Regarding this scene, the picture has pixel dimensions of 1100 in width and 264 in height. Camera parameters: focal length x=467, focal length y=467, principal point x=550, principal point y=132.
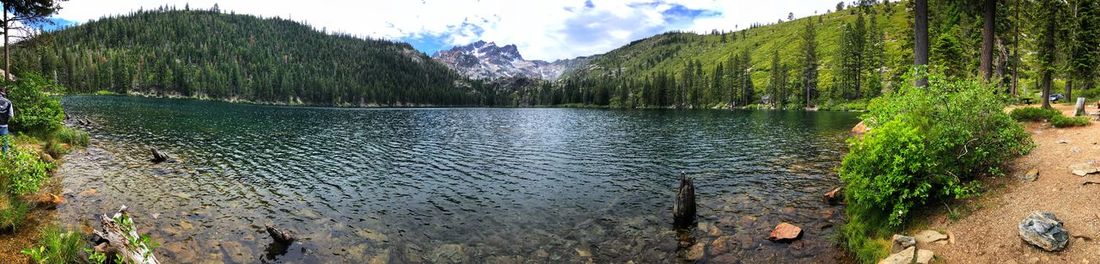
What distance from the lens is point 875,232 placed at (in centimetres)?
1530

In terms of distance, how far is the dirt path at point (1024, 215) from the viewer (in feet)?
36.7

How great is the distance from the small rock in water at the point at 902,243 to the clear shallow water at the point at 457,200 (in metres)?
2.36

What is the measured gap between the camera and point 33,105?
111 ft

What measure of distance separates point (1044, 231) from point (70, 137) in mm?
57216

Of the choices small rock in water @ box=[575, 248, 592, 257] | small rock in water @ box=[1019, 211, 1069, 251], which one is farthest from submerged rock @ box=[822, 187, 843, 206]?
small rock in water @ box=[575, 248, 592, 257]

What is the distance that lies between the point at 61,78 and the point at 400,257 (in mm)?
265541

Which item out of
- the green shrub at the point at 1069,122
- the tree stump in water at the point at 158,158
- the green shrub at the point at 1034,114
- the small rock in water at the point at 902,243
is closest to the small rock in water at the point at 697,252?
the small rock in water at the point at 902,243

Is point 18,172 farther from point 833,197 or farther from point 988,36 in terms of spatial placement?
point 988,36

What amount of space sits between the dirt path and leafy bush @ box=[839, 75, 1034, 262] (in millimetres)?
615

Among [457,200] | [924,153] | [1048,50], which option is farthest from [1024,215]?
[1048,50]

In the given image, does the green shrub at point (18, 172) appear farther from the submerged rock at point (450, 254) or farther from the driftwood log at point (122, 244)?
the submerged rock at point (450, 254)

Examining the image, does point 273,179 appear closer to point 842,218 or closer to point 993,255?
point 842,218

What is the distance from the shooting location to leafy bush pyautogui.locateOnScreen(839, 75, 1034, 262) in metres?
14.2

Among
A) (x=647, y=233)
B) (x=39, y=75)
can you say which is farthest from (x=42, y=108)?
(x=647, y=233)
